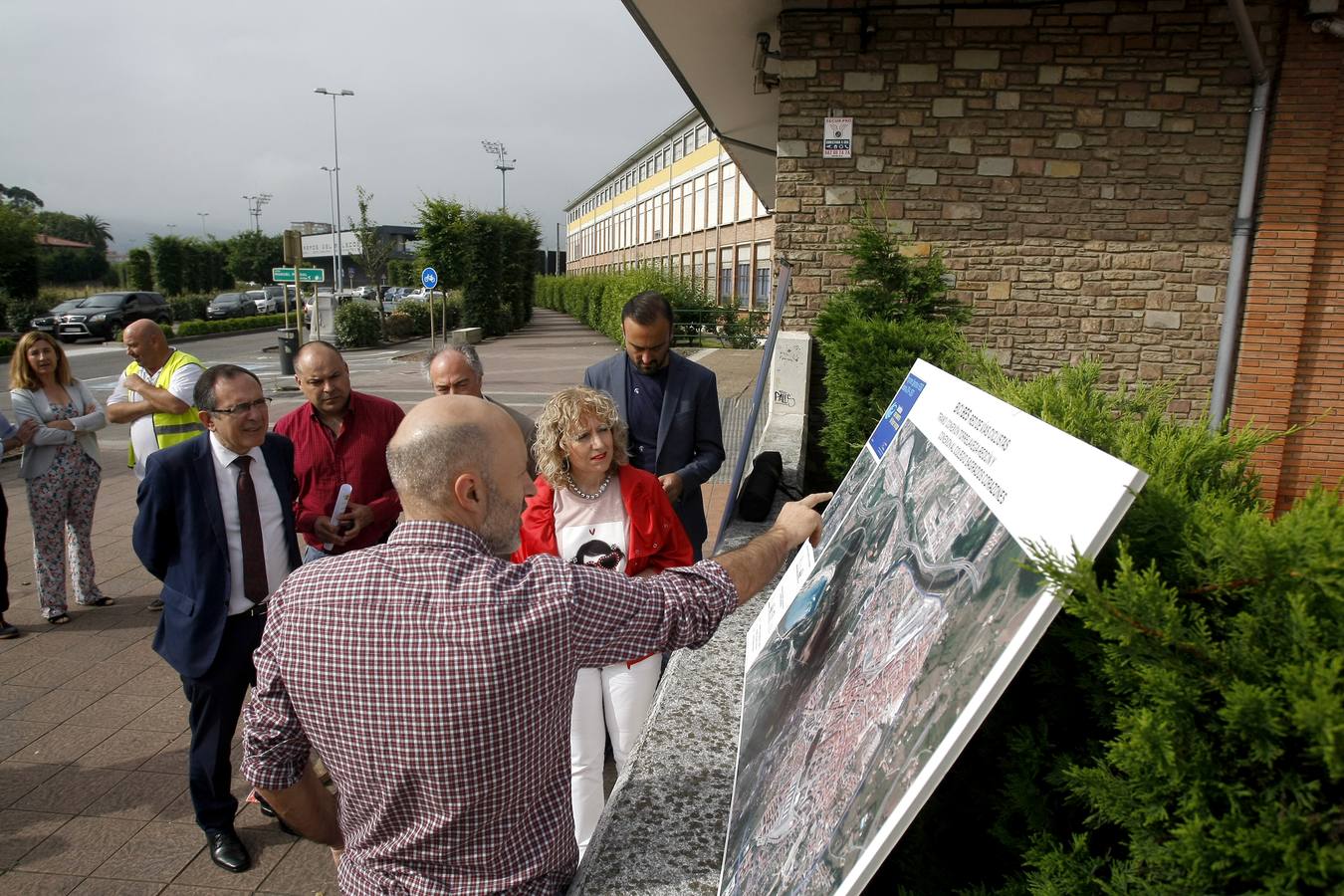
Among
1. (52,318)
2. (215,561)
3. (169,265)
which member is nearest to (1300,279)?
(215,561)

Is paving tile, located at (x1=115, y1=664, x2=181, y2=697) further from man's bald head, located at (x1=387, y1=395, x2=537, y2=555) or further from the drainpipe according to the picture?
the drainpipe

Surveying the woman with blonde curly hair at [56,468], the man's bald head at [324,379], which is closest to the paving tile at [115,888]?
the man's bald head at [324,379]

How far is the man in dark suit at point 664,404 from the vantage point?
4.12m

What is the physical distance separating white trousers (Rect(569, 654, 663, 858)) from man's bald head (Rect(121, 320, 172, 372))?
13.5 ft

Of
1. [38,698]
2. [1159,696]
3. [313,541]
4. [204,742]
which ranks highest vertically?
[1159,696]

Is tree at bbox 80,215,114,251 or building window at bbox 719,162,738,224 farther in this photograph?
tree at bbox 80,215,114,251

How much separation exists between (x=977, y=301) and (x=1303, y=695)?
799 cm

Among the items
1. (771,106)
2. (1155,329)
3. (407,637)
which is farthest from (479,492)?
(771,106)

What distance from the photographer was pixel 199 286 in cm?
6103

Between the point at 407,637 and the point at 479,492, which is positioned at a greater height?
the point at 479,492

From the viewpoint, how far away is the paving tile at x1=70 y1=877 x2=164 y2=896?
3115 millimetres

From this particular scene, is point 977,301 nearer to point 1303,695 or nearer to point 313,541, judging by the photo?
point 313,541

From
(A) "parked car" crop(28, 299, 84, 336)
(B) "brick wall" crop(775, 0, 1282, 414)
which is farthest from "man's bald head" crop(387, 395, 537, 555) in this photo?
(A) "parked car" crop(28, 299, 84, 336)

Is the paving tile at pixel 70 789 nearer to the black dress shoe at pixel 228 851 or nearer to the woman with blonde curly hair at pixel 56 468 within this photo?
the black dress shoe at pixel 228 851
